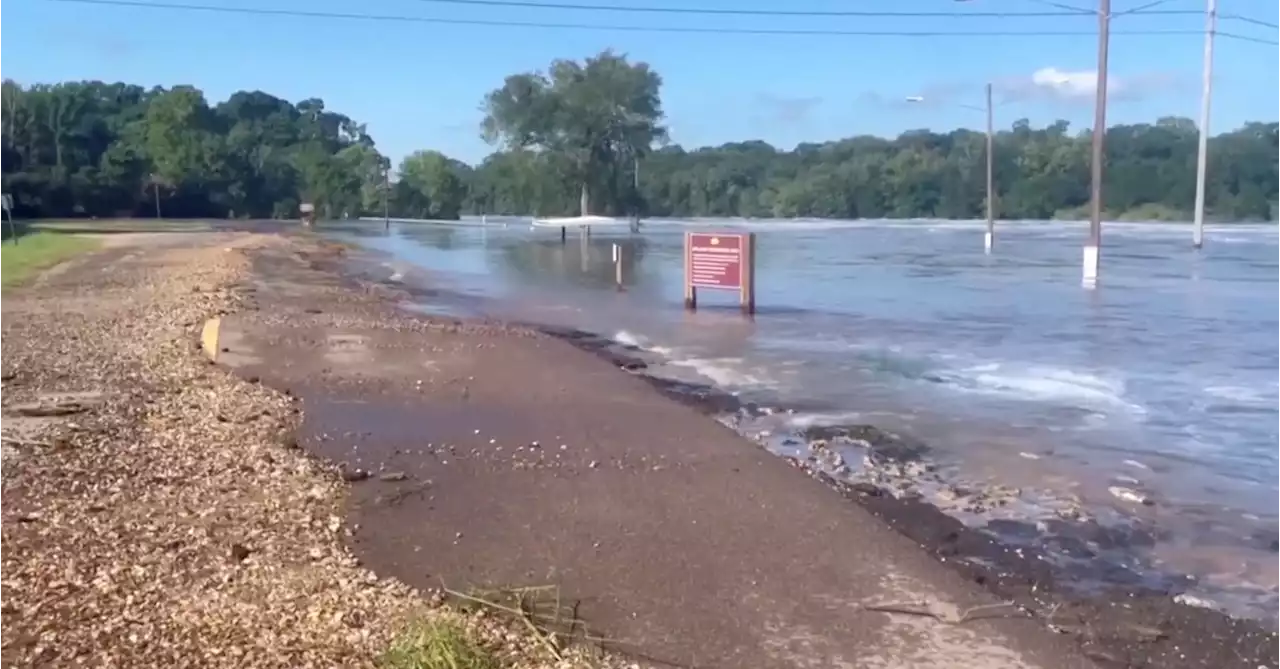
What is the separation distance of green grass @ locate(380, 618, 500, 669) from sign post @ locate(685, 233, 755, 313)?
1897 centimetres

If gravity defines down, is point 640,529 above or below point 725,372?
above

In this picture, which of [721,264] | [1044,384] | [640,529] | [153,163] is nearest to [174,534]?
[640,529]

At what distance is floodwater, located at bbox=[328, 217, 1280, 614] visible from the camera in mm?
9523

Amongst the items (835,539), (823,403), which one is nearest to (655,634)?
(835,539)

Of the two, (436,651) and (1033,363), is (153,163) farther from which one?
(436,651)

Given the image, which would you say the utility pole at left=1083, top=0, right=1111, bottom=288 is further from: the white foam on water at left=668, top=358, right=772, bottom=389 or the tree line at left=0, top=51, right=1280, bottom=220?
the tree line at left=0, top=51, right=1280, bottom=220

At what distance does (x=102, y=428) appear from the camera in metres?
10.0

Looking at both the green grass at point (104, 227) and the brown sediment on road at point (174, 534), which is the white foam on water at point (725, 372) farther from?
the green grass at point (104, 227)

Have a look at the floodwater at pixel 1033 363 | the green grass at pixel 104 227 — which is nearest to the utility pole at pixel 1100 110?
the floodwater at pixel 1033 363

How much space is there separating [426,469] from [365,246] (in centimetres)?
5208

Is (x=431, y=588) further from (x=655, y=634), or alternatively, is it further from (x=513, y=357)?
(x=513, y=357)

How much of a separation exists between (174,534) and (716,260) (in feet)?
61.6

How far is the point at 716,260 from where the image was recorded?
82.6 feet

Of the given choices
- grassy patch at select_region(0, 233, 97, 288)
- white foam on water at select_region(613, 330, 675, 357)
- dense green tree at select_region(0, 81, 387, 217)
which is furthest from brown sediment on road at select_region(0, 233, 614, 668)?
dense green tree at select_region(0, 81, 387, 217)
